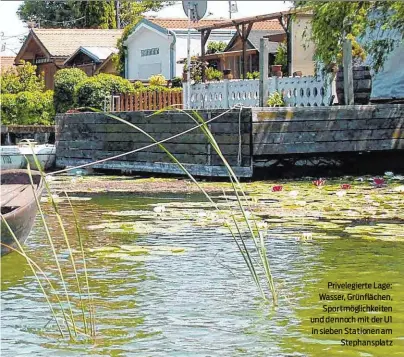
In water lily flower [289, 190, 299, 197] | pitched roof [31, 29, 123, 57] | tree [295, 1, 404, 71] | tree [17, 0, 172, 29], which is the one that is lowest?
water lily flower [289, 190, 299, 197]

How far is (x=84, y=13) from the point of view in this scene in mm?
53594

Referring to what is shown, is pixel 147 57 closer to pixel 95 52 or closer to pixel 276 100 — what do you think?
pixel 95 52

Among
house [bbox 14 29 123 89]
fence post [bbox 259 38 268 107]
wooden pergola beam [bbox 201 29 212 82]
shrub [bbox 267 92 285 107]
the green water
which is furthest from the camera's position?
house [bbox 14 29 123 89]

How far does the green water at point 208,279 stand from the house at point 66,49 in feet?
96.5

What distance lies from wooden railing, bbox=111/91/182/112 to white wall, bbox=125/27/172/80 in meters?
13.4

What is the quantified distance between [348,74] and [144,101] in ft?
25.1

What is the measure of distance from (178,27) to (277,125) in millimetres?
23739

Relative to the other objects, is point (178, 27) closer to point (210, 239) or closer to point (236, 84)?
point (236, 84)

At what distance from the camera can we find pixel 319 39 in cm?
1631

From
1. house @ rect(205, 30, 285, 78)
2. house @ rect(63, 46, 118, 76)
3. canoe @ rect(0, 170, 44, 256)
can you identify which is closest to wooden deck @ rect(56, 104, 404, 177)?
canoe @ rect(0, 170, 44, 256)

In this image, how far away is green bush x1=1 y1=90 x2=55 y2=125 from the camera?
2876cm

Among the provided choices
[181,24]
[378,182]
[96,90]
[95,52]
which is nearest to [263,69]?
[378,182]

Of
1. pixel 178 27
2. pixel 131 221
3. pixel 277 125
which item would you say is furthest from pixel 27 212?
pixel 178 27

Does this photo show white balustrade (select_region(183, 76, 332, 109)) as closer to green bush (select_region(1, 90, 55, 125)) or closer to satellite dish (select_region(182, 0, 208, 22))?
satellite dish (select_region(182, 0, 208, 22))
